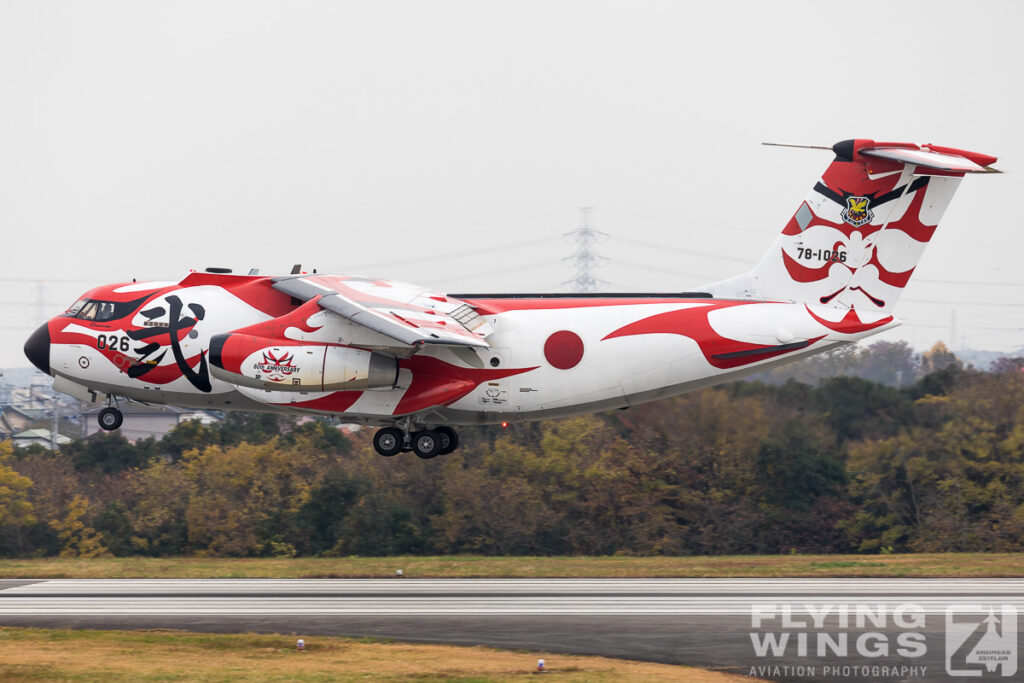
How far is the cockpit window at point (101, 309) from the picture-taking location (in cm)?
2223

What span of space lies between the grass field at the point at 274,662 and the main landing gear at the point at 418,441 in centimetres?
435

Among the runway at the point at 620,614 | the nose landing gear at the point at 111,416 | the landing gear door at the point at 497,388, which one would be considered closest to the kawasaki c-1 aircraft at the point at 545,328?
the landing gear door at the point at 497,388

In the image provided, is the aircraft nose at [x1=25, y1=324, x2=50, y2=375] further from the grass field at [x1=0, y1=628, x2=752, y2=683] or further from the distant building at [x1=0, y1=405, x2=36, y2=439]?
the distant building at [x1=0, y1=405, x2=36, y2=439]

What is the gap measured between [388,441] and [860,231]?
32.3 feet

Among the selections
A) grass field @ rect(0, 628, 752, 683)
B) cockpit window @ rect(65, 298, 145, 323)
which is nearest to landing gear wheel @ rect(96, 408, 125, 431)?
cockpit window @ rect(65, 298, 145, 323)

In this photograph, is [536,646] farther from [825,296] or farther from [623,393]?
[825,296]

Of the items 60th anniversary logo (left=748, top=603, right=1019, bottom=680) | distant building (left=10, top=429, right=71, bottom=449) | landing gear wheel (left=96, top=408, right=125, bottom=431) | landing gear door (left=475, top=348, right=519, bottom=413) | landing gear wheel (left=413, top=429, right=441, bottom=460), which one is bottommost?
60th anniversary logo (left=748, top=603, right=1019, bottom=680)

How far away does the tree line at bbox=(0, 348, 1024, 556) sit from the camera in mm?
36781

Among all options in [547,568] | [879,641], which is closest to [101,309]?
[547,568]

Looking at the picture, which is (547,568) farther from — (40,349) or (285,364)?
(40,349)

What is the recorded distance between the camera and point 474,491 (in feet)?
128

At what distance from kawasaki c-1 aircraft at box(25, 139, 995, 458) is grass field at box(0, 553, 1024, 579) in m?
6.06

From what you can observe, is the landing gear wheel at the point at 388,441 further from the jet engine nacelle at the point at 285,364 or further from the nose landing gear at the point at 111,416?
the nose landing gear at the point at 111,416

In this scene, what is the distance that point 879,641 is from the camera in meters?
18.2
